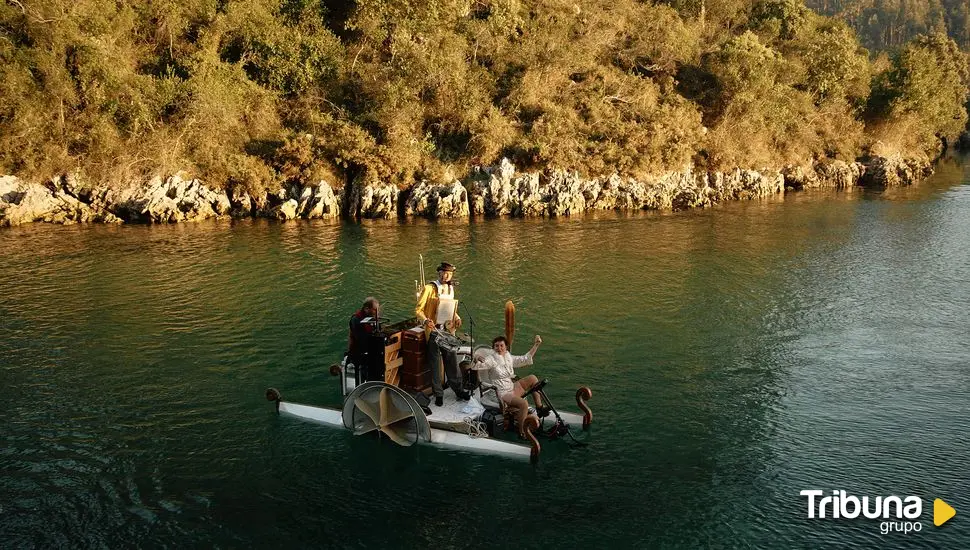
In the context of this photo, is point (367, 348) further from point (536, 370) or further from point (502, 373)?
point (536, 370)

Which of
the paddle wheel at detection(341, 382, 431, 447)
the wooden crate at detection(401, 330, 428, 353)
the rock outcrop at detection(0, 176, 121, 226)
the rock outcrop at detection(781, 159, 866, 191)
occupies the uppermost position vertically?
the rock outcrop at detection(781, 159, 866, 191)

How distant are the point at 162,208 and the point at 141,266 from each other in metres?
14.2

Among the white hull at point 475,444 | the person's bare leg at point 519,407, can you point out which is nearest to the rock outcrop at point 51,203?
the white hull at point 475,444

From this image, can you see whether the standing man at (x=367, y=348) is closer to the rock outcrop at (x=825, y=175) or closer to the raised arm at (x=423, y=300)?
the raised arm at (x=423, y=300)

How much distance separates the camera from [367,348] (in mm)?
13984

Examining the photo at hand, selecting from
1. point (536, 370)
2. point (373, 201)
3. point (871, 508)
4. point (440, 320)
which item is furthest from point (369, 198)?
point (871, 508)

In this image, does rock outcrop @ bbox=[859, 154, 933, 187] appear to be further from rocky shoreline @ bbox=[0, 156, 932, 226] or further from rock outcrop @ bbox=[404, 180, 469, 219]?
rock outcrop @ bbox=[404, 180, 469, 219]

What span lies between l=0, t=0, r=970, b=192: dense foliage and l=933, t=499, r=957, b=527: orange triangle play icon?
3968 centimetres

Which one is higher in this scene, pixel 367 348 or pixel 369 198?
pixel 369 198

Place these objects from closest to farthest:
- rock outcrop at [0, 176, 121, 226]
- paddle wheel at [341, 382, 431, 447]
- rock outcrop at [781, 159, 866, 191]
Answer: paddle wheel at [341, 382, 431, 447]
rock outcrop at [0, 176, 121, 226]
rock outcrop at [781, 159, 866, 191]

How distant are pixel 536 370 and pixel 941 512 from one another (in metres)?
9.41

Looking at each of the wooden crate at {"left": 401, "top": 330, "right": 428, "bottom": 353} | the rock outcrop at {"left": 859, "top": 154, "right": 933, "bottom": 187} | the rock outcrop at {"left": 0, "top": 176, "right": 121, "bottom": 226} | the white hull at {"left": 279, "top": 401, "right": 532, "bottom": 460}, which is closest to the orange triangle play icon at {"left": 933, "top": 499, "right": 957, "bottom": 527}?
the white hull at {"left": 279, "top": 401, "right": 532, "bottom": 460}

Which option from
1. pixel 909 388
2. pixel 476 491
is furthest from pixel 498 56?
pixel 476 491

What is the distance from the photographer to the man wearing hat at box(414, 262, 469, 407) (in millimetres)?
14047
